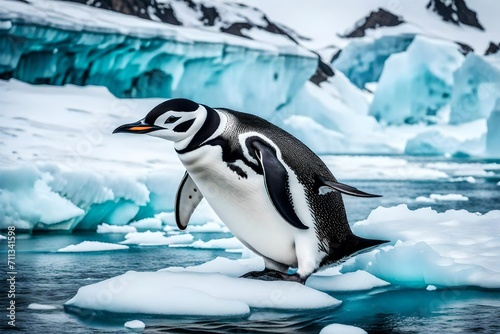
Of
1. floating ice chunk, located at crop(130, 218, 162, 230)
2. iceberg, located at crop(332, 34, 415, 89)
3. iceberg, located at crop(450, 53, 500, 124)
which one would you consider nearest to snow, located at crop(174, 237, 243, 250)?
floating ice chunk, located at crop(130, 218, 162, 230)

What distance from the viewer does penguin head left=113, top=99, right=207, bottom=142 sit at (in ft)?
11.5

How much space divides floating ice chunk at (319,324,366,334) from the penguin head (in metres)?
1.08

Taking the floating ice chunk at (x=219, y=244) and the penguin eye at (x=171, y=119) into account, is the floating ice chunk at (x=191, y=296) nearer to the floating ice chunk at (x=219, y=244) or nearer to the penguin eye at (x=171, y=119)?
the penguin eye at (x=171, y=119)

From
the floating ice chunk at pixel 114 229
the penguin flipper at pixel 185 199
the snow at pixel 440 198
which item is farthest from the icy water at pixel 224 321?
the snow at pixel 440 198

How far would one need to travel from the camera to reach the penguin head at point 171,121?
3.52m

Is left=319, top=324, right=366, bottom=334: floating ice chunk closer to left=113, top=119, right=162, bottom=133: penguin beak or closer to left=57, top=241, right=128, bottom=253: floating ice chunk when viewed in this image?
left=113, top=119, right=162, bottom=133: penguin beak

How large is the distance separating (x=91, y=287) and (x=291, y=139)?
1.16 meters

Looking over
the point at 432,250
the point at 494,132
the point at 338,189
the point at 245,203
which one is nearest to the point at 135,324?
the point at 245,203

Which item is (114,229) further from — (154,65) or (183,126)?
(154,65)

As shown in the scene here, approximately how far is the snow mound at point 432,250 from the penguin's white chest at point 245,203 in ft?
2.64

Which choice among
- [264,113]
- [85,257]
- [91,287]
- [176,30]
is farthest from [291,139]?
[264,113]

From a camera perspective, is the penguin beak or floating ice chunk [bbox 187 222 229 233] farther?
floating ice chunk [bbox 187 222 229 233]

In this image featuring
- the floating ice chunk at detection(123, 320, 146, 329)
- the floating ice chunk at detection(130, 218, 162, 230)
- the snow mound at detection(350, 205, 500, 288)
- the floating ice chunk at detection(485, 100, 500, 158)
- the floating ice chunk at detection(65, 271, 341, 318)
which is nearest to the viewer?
the floating ice chunk at detection(123, 320, 146, 329)

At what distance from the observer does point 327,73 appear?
26.3 m
